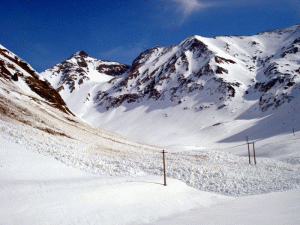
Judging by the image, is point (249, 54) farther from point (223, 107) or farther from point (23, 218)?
point (23, 218)

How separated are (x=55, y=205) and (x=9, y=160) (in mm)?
6754

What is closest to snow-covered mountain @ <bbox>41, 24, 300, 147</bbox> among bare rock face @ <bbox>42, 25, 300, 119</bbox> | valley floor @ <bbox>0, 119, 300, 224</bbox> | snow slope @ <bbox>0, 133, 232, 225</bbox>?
bare rock face @ <bbox>42, 25, 300, 119</bbox>

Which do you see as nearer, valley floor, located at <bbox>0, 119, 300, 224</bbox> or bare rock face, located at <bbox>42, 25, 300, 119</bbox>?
valley floor, located at <bbox>0, 119, 300, 224</bbox>

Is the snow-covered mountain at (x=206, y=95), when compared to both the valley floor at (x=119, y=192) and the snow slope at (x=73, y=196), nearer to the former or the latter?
the valley floor at (x=119, y=192)

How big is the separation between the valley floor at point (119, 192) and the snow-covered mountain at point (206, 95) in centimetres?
4149

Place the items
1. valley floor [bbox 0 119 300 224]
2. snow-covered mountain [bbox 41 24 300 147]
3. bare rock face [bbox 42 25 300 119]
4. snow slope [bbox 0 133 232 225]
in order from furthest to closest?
bare rock face [bbox 42 25 300 119], snow-covered mountain [bbox 41 24 300 147], snow slope [bbox 0 133 232 225], valley floor [bbox 0 119 300 224]

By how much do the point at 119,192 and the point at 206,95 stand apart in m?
95.6

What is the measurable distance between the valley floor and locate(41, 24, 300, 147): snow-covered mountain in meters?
41.5

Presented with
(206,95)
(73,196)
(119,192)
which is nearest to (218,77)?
(206,95)

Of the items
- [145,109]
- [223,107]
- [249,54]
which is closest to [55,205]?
[223,107]

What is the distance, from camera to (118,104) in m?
130

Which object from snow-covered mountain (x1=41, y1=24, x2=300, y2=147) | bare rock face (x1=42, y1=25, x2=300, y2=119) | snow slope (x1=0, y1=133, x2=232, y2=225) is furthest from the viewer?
bare rock face (x1=42, y1=25, x2=300, y2=119)

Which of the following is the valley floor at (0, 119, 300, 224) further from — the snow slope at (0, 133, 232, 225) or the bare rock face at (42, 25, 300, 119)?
the bare rock face at (42, 25, 300, 119)

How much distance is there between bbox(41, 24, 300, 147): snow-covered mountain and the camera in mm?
66688
